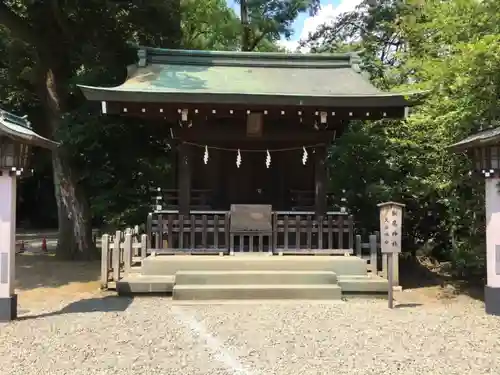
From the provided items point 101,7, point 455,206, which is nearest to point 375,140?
point 455,206

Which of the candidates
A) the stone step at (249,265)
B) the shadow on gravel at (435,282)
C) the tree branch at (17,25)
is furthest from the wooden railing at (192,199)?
the tree branch at (17,25)

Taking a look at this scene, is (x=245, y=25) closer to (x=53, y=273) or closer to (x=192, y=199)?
(x=192, y=199)

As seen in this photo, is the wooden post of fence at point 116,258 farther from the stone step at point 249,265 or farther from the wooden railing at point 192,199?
the wooden railing at point 192,199

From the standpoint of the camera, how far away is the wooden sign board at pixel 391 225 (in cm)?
759

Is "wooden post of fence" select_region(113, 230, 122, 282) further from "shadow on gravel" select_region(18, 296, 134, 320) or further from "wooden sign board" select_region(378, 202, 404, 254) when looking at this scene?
"wooden sign board" select_region(378, 202, 404, 254)

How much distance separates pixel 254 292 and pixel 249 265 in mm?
907

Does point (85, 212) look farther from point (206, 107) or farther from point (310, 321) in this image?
point (310, 321)

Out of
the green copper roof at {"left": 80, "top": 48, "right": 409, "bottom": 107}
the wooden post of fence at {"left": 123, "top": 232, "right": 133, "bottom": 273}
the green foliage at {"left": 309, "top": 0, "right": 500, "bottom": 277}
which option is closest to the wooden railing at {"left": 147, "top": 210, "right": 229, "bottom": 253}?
the wooden post of fence at {"left": 123, "top": 232, "right": 133, "bottom": 273}

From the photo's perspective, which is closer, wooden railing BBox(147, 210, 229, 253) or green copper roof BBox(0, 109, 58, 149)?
green copper roof BBox(0, 109, 58, 149)

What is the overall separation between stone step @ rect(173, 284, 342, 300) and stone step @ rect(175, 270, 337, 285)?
237mm

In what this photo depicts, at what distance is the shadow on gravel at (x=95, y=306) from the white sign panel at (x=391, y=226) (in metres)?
4.09

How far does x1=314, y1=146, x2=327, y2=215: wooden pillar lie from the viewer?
10398 millimetres

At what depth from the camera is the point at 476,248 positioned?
27.7 feet

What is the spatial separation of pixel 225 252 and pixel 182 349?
4.44 m
